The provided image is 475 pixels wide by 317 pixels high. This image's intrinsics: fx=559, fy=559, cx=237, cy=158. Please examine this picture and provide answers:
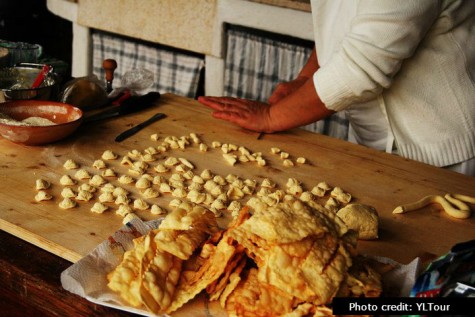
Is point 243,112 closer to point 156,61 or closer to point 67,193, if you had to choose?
point 67,193

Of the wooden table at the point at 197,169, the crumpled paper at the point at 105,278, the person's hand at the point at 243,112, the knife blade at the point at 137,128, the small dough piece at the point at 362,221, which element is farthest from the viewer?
the person's hand at the point at 243,112

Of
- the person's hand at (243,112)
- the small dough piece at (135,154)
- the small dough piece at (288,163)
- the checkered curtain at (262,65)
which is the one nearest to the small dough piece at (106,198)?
the small dough piece at (135,154)

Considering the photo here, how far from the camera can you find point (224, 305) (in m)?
1.18

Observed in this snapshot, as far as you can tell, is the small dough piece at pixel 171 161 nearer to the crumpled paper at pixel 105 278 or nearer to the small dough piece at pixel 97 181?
the small dough piece at pixel 97 181

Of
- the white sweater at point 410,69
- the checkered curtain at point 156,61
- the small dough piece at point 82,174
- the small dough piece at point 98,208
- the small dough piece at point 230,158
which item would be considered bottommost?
the checkered curtain at point 156,61

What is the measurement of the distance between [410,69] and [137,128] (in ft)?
3.52

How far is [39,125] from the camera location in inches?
77.4

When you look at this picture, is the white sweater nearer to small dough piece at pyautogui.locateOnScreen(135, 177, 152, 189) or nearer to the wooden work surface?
the wooden work surface

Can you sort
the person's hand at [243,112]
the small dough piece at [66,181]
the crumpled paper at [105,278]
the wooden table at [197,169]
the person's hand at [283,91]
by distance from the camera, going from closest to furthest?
the crumpled paper at [105,278] < the wooden table at [197,169] < the small dough piece at [66,181] < the person's hand at [243,112] < the person's hand at [283,91]

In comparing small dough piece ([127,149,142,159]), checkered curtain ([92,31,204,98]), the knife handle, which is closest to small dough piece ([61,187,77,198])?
small dough piece ([127,149,142,159])

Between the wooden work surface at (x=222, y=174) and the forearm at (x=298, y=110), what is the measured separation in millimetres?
62

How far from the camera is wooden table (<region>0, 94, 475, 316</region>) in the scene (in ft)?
4.50

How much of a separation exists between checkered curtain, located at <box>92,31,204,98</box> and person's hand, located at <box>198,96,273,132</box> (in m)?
2.17

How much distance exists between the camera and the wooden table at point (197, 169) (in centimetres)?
137
